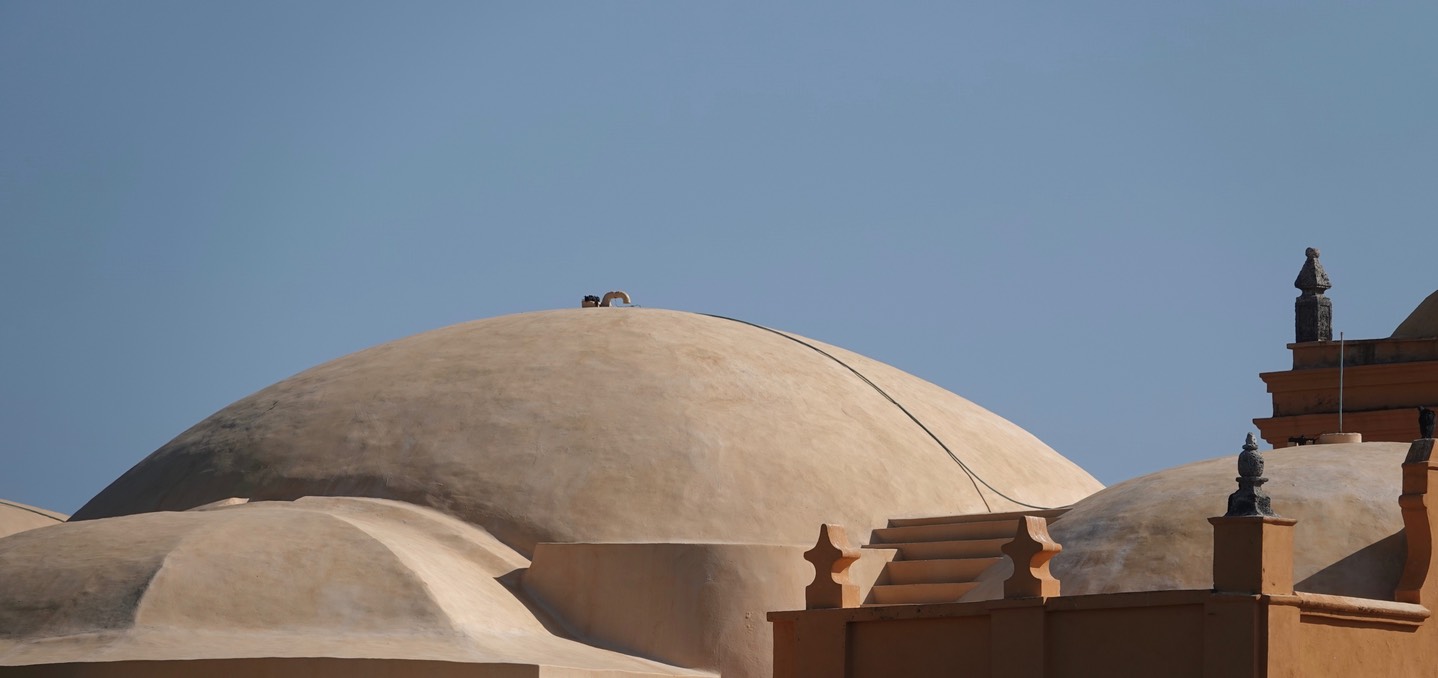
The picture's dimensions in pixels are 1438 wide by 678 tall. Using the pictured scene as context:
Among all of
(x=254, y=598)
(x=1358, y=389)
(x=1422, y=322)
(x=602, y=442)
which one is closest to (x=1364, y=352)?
(x=1358, y=389)

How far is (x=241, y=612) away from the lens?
15.3 metres

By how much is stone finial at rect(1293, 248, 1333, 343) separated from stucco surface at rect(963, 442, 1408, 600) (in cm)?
780

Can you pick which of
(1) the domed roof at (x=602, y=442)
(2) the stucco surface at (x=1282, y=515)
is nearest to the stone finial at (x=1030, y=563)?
(2) the stucco surface at (x=1282, y=515)

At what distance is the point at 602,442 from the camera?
1930cm

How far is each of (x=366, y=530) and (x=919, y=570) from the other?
5.03 meters

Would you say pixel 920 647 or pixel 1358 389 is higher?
pixel 1358 389

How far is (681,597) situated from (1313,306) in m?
10.2

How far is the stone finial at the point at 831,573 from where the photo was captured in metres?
13.9

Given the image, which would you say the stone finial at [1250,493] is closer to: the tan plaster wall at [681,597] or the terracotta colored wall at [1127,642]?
the terracotta colored wall at [1127,642]

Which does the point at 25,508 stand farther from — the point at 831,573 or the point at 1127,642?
the point at 1127,642

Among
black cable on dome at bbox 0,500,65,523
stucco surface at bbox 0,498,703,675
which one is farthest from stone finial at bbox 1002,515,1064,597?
black cable on dome at bbox 0,500,65,523

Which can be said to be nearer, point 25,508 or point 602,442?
point 602,442

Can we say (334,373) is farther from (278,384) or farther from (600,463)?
(600,463)

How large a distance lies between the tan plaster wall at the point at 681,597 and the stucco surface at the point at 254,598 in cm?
43
